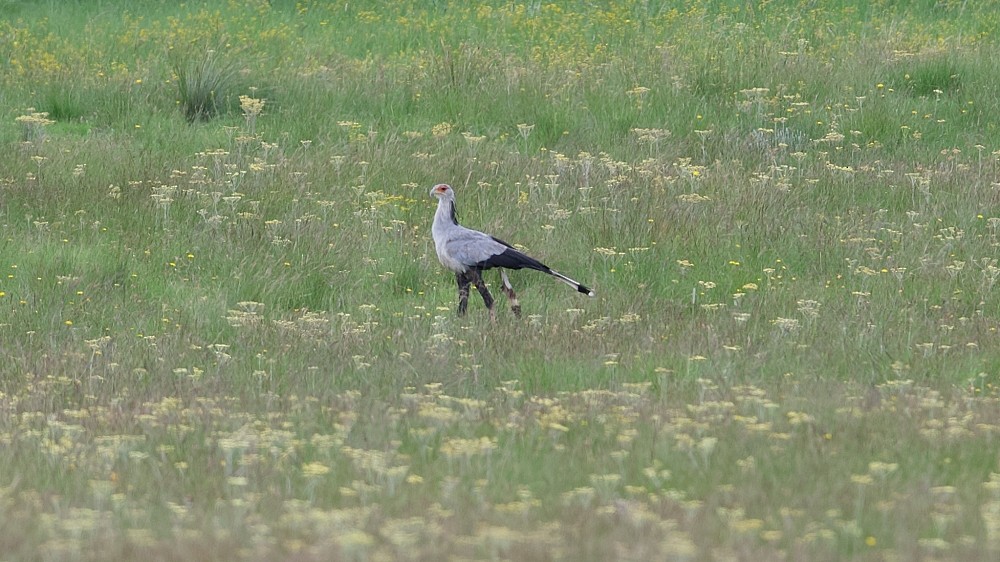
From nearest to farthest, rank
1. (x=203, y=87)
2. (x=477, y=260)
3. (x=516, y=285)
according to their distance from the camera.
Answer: (x=477, y=260) → (x=516, y=285) → (x=203, y=87)

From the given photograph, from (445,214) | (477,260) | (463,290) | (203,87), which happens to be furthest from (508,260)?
(203,87)

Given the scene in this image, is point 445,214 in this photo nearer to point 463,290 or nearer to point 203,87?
point 463,290

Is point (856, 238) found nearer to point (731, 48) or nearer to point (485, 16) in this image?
point (731, 48)

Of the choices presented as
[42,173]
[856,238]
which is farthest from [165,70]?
[856,238]

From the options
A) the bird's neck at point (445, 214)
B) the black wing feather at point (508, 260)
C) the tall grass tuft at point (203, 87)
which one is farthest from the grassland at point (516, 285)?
the bird's neck at point (445, 214)

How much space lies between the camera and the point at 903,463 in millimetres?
5598

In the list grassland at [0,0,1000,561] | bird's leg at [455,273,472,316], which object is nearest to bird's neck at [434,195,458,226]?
bird's leg at [455,273,472,316]

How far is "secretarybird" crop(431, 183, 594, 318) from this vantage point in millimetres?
8375

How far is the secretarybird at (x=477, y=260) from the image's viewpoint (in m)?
8.38

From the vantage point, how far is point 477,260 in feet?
27.5

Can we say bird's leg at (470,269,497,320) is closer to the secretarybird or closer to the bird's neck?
the secretarybird

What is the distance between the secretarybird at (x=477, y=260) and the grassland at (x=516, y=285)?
0.47 ft

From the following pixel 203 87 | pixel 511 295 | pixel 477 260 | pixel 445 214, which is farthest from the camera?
pixel 203 87

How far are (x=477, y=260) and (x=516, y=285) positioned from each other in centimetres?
87
